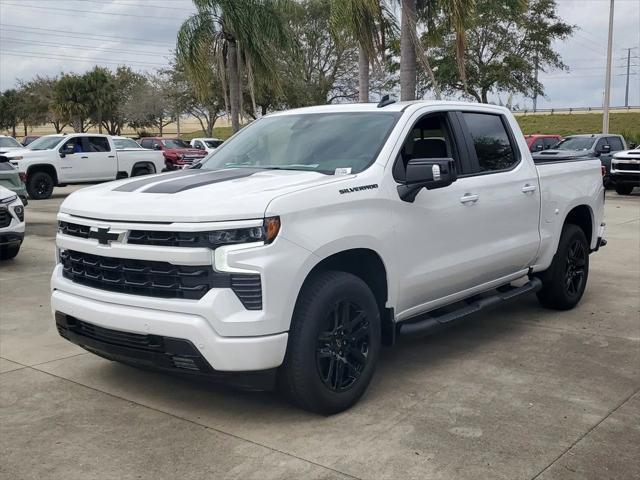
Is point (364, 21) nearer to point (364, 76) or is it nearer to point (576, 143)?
point (364, 76)

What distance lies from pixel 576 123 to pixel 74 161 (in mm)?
59457

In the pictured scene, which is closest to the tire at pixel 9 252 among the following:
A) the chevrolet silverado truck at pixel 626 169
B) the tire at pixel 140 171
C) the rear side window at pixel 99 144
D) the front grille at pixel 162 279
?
the front grille at pixel 162 279

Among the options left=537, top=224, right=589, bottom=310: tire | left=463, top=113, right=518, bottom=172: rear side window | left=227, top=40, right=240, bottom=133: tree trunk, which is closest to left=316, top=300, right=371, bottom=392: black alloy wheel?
left=463, top=113, right=518, bottom=172: rear side window

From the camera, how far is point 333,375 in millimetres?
4332

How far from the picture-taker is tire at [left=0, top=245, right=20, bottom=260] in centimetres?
980

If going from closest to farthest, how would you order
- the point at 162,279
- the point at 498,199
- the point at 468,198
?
the point at 162,279 → the point at 468,198 → the point at 498,199

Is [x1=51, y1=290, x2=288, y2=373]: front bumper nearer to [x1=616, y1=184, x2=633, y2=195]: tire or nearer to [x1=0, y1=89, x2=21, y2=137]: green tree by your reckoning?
[x1=616, y1=184, x2=633, y2=195]: tire

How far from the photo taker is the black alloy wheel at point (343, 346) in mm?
4266

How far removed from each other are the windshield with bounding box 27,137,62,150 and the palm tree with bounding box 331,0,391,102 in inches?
371

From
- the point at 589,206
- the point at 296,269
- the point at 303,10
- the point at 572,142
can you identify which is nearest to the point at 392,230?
the point at 296,269

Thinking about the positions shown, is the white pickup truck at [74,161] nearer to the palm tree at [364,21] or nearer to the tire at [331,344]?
the palm tree at [364,21]

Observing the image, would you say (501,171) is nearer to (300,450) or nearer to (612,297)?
(612,297)

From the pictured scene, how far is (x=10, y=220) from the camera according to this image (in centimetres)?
927

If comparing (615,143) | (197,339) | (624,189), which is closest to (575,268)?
(197,339)
